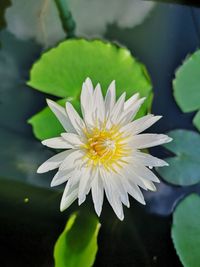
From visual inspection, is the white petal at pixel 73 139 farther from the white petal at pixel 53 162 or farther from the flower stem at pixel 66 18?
the flower stem at pixel 66 18

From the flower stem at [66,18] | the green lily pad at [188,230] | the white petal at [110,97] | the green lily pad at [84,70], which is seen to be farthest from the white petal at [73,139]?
the flower stem at [66,18]

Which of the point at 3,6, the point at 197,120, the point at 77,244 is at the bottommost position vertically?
the point at 77,244

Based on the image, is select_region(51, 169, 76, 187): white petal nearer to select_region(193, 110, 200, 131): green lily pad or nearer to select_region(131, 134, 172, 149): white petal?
select_region(131, 134, 172, 149): white petal

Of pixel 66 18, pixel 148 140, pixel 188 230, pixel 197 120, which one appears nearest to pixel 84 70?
pixel 66 18

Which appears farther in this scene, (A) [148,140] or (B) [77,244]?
(B) [77,244]

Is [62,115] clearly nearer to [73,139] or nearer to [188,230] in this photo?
[73,139]
